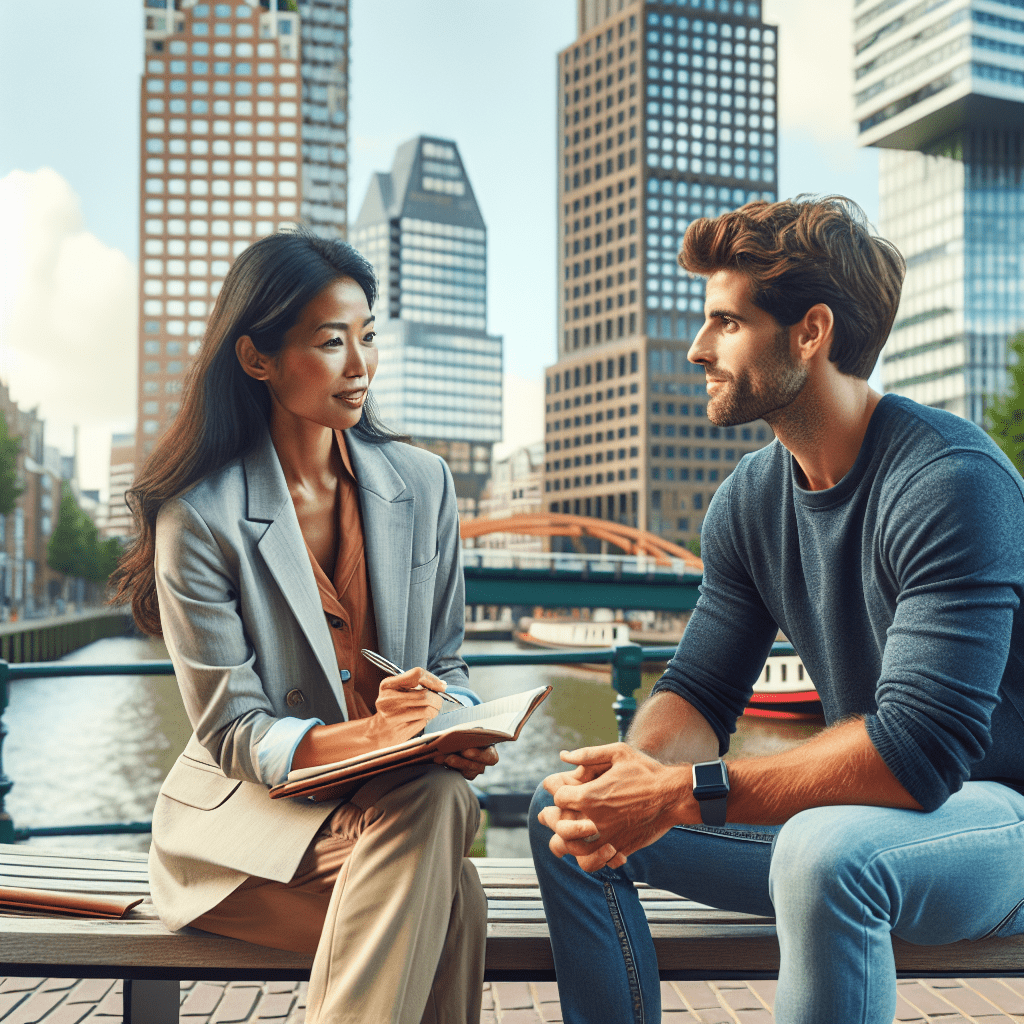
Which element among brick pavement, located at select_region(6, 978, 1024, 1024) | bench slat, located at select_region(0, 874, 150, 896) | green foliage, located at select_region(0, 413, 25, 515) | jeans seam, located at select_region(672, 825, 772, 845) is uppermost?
green foliage, located at select_region(0, 413, 25, 515)

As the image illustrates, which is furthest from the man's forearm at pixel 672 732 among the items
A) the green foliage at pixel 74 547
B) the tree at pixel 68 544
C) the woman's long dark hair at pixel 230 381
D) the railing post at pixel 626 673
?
the tree at pixel 68 544

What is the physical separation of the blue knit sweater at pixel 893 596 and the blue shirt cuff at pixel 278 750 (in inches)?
28.9

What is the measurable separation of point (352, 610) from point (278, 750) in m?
0.37

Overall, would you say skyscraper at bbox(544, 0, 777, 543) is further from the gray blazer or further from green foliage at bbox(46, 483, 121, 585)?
the gray blazer

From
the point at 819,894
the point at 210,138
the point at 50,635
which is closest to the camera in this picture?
the point at 819,894

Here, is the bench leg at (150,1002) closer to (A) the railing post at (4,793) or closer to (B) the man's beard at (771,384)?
(A) the railing post at (4,793)

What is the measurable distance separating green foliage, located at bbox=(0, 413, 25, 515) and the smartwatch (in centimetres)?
3951

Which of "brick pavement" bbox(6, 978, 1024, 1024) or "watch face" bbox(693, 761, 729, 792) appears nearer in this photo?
"watch face" bbox(693, 761, 729, 792)

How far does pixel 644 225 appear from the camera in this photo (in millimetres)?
96312

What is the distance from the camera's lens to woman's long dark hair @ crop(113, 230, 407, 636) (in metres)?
1.96

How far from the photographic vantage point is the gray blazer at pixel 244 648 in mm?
1814

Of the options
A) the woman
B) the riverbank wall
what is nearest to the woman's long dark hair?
the woman

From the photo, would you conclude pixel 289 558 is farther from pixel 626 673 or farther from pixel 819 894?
pixel 626 673

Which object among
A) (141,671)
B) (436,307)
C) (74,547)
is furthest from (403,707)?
(436,307)
